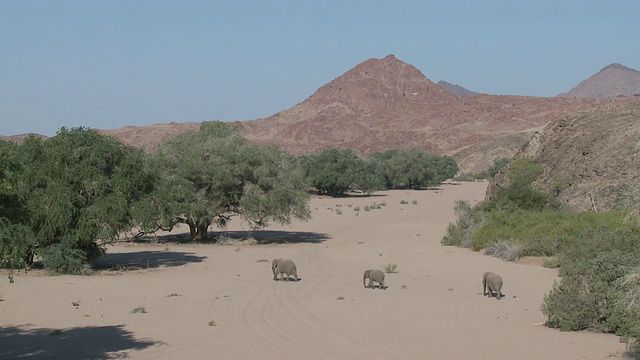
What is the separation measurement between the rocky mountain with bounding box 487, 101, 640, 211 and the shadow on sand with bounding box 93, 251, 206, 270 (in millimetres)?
15500

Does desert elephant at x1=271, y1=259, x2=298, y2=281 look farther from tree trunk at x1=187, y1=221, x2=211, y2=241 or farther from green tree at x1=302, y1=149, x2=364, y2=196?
green tree at x1=302, y1=149, x2=364, y2=196

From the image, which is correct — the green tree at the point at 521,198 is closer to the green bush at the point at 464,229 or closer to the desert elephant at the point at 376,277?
the green bush at the point at 464,229

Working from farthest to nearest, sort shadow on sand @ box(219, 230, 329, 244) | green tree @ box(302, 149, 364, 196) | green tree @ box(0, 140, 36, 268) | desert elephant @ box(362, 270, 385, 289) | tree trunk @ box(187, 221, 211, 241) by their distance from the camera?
green tree @ box(302, 149, 364, 196), shadow on sand @ box(219, 230, 329, 244), tree trunk @ box(187, 221, 211, 241), desert elephant @ box(362, 270, 385, 289), green tree @ box(0, 140, 36, 268)

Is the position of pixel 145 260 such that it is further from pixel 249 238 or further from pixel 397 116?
pixel 397 116

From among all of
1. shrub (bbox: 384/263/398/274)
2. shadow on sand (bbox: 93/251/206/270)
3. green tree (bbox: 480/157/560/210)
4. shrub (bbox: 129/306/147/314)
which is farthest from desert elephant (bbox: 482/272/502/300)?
green tree (bbox: 480/157/560/210)

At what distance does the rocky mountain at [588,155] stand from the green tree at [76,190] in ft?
58.5

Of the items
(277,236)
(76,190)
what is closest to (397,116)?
(277,236)

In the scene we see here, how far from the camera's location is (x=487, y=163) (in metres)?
114

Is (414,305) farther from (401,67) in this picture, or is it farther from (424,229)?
(401,67)

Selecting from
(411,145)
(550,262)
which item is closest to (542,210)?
(550,262)

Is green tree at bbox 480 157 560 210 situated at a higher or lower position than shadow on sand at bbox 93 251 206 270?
higher

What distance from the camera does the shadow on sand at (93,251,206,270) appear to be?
24.4 metres

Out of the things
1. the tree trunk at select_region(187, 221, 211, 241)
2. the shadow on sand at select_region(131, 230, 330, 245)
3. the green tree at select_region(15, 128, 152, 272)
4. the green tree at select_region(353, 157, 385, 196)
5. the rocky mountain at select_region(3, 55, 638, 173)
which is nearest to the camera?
the green tree at select_region(15, 128, 152, 272)

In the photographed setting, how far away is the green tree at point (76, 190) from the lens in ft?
70.9
